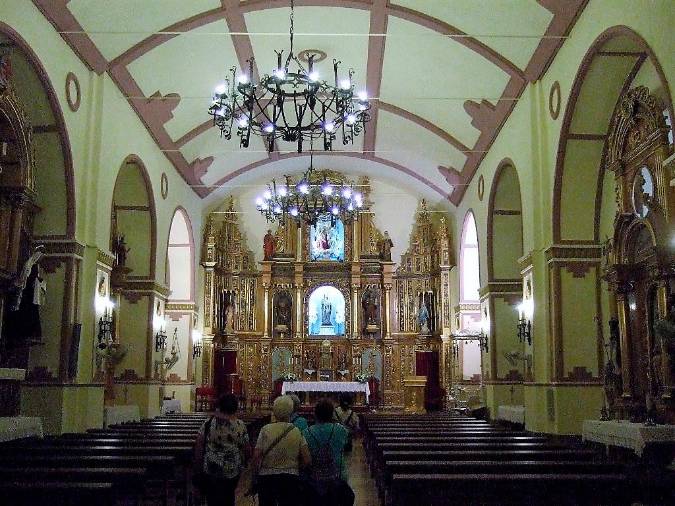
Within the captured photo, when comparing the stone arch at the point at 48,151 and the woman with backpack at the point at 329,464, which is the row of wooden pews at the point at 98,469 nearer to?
the woman with backpack at the point at 329,464

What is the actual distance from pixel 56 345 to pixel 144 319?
4948mm

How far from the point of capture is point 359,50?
15.5m

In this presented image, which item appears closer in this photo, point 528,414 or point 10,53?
point 10,53

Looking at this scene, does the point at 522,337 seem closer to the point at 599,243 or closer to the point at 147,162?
the point at 599,243

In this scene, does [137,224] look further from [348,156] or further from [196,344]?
[348,156]

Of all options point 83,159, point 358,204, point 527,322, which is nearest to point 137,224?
point 83,159

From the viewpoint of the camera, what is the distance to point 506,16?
40.8 ft

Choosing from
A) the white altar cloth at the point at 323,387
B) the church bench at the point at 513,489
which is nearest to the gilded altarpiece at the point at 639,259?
the church bench at the point at 513,489

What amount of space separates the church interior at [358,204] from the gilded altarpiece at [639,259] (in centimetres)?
4

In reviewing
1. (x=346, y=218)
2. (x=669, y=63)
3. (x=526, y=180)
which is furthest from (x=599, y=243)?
(x=346, y=218)

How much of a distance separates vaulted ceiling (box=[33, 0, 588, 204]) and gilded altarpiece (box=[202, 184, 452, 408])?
16.6 ft

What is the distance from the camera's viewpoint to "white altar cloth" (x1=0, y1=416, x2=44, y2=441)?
9922 millimetres

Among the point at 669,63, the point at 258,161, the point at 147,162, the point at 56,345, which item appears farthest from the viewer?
the point at 258,161

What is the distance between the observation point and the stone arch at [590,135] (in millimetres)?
11148
